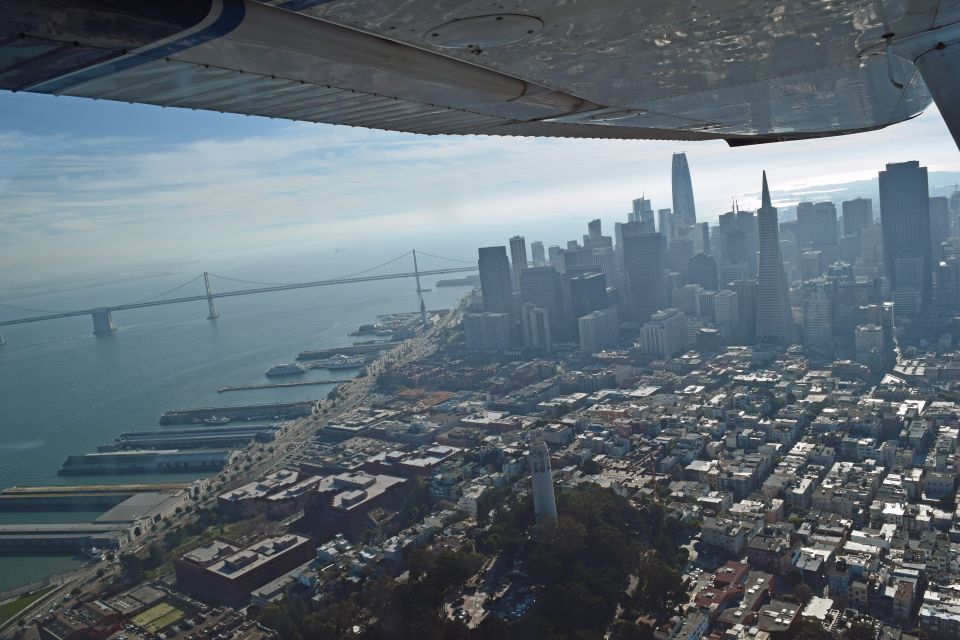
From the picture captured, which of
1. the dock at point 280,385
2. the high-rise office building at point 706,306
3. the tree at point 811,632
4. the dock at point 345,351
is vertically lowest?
the tree at point 811,632

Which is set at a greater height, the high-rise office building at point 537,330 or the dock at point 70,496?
the high-rise office building at point 537,330

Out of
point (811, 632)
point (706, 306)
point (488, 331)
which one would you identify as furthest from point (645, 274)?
point (811, 632)

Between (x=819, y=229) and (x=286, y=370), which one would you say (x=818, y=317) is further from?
(x=286, y=370)

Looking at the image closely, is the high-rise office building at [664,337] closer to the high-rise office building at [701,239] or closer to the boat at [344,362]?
the boat at [344,362]

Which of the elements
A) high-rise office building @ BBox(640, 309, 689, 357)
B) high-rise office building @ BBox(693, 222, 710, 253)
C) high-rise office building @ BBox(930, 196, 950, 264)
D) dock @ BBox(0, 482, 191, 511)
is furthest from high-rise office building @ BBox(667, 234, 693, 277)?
dock @ BBox(0, 482, 191, 511)

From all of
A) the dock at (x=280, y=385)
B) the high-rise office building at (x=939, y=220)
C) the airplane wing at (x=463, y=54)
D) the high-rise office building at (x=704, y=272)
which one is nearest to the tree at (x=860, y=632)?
the airplane wing at (x=463, y=54)

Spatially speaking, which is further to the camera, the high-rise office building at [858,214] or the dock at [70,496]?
the high-rise office building at [858,214]

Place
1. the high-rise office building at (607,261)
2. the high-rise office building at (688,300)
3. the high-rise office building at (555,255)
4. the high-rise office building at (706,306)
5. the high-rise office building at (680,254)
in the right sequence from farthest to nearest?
the high-rise office building at (555,255) < the high-rise office building at (680,254) < the high-rise office building at (607,261) < the high-rise office building at (688,300) < the high-rise office building at (706,306)
